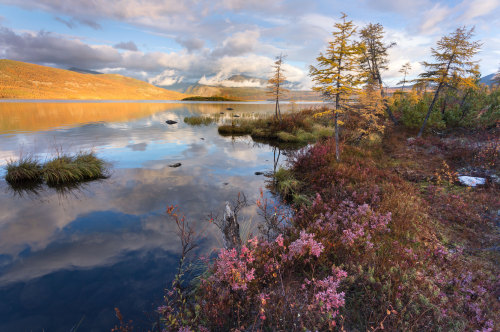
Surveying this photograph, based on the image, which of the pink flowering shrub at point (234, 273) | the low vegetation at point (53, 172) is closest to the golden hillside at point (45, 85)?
the low vegetation at point (53, 172)

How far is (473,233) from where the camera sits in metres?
5.68

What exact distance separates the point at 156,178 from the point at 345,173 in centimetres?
947

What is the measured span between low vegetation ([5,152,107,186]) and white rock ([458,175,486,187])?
16745 millimetres

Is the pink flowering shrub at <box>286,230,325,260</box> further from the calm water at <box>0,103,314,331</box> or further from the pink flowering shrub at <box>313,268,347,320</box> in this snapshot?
the calm water at <box>0,103,314,331</box>

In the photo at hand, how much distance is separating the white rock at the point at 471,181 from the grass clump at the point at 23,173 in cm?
1912

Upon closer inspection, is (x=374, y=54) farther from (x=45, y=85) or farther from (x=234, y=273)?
(x=45, y=85)

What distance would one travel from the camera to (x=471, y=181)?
28.2ft

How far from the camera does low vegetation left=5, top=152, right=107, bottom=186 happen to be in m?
10.4

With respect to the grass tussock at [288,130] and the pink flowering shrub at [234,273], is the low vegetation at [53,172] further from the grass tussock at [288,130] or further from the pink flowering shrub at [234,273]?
the grass tussock at [288,130]

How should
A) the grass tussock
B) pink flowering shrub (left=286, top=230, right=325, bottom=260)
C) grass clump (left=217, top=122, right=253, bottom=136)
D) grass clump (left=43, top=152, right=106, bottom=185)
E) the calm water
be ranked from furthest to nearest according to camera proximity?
grass clump (left=217, top=122, right=253, bottom=136) → the grass tussock → grass clump (left=43, top=152, right=106, bottom=185) → the calm water → pink flowering shrub (left=286, top=230, right=325, bottom=260)

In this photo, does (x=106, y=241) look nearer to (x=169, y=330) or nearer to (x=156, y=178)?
(x=169, y=330)

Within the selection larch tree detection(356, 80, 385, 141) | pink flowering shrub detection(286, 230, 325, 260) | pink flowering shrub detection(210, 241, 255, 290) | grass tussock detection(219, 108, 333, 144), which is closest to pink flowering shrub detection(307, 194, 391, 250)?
pink flowering shrub detection(286, 230, 325, 260)

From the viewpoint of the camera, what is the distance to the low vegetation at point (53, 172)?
1037 cm

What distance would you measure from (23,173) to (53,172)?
126 centimetres
